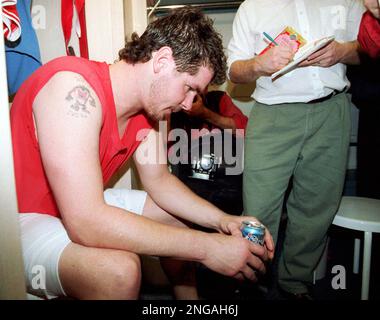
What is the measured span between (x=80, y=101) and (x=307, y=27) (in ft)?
3.16

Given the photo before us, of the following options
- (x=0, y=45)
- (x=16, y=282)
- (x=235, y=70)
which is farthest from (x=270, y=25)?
(x=16, y=282)

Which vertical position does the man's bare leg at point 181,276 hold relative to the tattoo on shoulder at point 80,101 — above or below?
below

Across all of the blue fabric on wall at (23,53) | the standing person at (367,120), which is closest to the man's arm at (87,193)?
the blue fabric on wall at (23,53)

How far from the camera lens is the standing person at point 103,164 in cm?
72

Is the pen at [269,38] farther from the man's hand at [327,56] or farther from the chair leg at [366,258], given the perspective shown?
the chair leg at [366,258]

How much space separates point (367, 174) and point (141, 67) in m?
1.51

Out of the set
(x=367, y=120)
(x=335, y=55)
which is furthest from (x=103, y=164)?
(x=367, y=120)

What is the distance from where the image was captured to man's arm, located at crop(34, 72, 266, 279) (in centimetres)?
72

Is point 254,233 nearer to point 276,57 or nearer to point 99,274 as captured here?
point 99,274

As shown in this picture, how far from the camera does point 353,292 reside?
145 centimetres

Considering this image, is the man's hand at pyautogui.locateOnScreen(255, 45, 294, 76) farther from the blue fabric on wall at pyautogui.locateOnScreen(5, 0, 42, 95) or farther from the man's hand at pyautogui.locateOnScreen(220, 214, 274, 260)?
the blue fabric on wall at pyautogui.locateOnScreen(5, 0, 42, 95)

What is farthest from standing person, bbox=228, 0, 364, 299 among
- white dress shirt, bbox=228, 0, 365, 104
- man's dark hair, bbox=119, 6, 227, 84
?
man's dark hair, bbox=119, 6, 227, 84

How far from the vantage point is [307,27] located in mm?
1237

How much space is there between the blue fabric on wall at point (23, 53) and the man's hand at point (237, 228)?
2.66 ft
